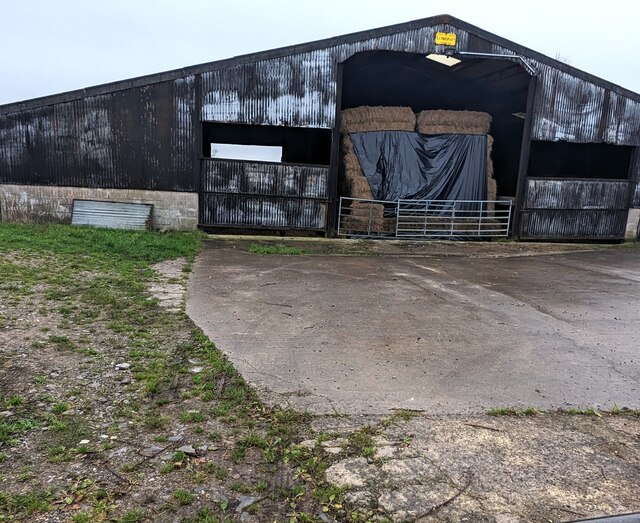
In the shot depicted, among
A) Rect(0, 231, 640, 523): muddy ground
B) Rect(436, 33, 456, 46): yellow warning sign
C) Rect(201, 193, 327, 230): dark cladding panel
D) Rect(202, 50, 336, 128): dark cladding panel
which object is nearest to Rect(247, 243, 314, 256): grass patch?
Rect(201, 193, 327, 230): dark cladding panel

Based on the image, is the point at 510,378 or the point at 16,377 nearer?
the point at 16,377

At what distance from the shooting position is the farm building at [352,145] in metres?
12.2

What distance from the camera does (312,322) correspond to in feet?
18.6

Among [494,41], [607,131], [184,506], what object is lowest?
[184,506]

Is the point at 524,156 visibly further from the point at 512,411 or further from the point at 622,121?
the point at 512,411

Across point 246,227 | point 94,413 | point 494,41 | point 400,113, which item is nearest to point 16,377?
point 94,413

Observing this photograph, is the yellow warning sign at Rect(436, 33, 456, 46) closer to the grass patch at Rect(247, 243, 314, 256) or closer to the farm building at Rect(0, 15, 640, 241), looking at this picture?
the farm building at Rect(0, 15, 640, 241)

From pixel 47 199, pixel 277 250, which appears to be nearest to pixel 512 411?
pixel 277 250

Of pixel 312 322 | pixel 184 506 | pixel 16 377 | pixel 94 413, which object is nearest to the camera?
pixel 184 506

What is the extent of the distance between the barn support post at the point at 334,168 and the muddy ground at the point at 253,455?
936cm

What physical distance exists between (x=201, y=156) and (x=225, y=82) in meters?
2.06

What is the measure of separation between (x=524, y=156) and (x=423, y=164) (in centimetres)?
304

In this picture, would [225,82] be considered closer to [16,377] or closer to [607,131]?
[16,377]

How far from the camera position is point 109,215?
40.8 ft
